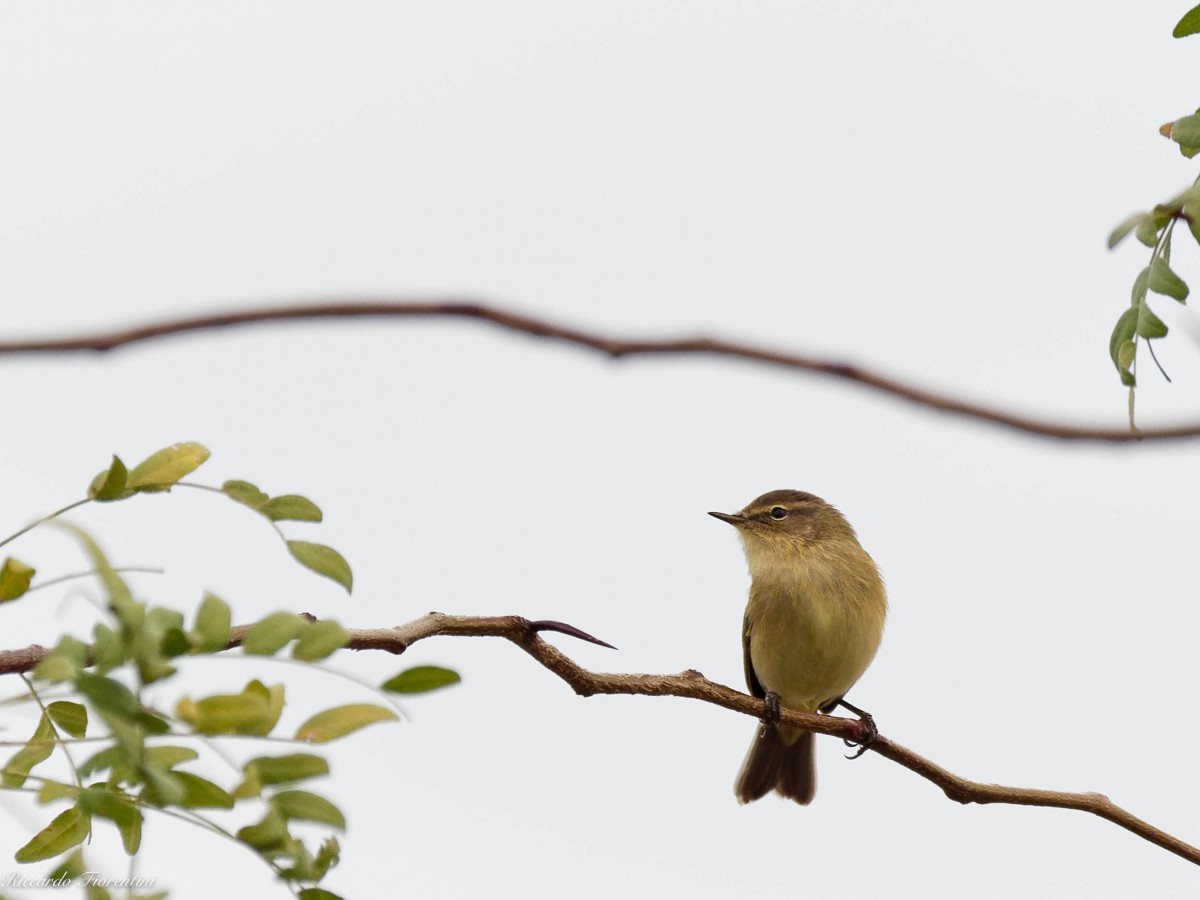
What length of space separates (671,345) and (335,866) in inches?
41.1

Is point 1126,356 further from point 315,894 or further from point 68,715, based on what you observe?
point 68,715

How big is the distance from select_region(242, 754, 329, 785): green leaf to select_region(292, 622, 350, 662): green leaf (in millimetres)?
113

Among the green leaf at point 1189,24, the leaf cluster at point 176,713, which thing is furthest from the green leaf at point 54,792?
the green leaf at point 1189,24

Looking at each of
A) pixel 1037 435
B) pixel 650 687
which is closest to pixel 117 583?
pixel 1037 435

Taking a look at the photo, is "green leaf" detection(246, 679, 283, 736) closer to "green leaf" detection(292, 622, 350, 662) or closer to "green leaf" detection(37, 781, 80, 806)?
"green leaf" detection(292, 622, 350, 662)

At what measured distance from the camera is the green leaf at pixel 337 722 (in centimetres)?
161

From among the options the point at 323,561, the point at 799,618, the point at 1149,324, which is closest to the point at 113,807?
the point at 323,561

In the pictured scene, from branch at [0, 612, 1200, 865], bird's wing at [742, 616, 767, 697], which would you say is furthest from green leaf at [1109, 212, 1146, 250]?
bird's wing at [742, 616, 767, 697]

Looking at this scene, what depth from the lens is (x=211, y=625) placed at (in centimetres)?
145

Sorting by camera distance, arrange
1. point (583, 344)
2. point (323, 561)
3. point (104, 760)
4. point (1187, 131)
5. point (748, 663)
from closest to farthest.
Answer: point (583, 344) → point (104, 760) → point (323, 561) → point (1187, 131) → point (748, 663)

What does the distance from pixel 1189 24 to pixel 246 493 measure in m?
1.60

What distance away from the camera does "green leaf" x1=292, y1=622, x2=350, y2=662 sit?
154 centimetres

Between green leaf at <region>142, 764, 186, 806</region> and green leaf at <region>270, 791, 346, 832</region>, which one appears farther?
green leaf at <region>270, 791, 346, 832</region>

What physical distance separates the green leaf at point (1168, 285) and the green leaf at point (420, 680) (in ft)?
3.80
